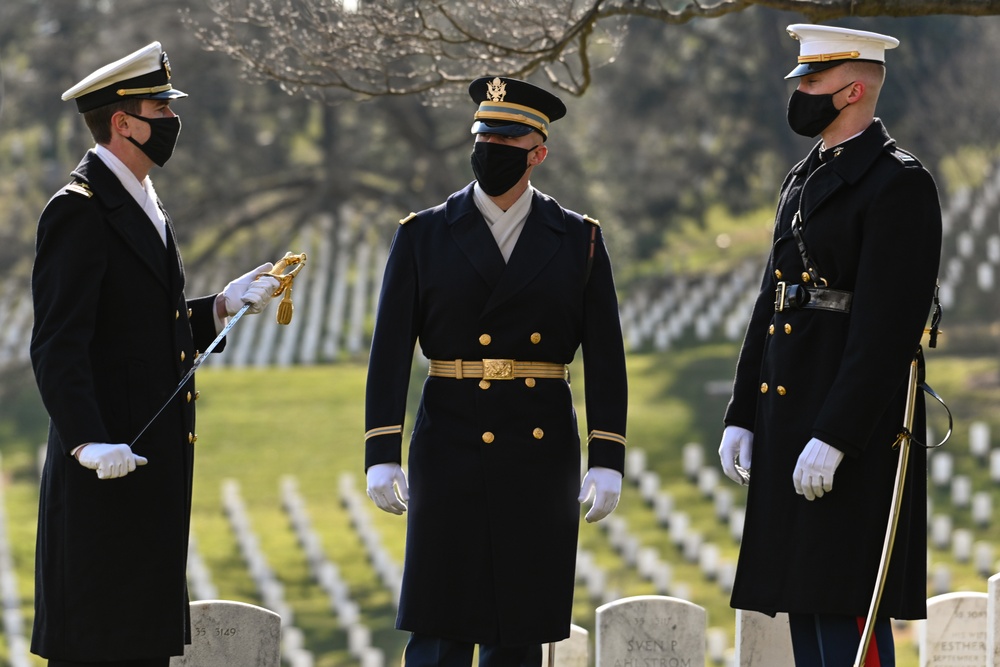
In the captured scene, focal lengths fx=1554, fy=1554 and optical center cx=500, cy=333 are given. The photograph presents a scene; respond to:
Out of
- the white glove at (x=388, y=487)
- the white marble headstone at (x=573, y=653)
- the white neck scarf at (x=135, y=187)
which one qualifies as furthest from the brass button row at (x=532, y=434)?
the white marble headstone at (x=573, y=653)

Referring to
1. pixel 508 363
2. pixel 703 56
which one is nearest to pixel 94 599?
pixel 508 363

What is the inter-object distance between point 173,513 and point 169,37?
20983 mm

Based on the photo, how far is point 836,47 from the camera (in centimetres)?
455

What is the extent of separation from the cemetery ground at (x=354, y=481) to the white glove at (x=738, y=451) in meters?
7.94

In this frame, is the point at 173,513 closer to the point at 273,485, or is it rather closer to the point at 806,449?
the point at 806,449

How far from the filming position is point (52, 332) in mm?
4285

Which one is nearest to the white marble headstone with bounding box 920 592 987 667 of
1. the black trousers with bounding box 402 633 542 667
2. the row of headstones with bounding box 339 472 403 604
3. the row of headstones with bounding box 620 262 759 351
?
the black trousers with bounding box 402 633 542 667

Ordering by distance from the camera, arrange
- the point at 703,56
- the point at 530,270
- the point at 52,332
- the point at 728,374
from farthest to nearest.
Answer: the point at 703,56 → the point at 728,374 → the point at 530,270 → the point at 52,332

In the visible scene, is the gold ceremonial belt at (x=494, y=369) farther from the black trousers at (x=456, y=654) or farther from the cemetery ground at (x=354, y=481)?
the cemetery ground at (x=354, y=481)

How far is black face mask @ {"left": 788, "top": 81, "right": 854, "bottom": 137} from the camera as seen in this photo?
4574 mm

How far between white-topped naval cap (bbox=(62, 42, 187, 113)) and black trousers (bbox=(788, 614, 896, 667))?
2.39 m

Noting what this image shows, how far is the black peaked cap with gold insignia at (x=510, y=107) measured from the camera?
457cm

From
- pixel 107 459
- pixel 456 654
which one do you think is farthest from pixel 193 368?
pixel 456 654

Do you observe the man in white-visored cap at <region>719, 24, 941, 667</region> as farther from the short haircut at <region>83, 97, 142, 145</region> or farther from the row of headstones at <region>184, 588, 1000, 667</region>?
the short haircut at <region>83, 97, 142, 145</region>
